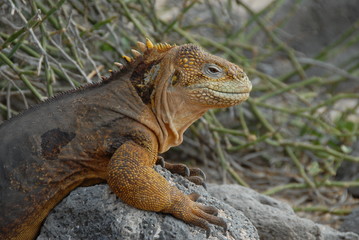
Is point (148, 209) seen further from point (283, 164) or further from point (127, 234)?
point (283, 164)

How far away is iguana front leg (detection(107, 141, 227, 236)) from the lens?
3.46 meters

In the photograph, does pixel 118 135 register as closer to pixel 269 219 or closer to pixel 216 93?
pixel 216 93

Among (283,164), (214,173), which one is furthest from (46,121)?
(283,164)

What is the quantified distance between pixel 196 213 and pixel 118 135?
2.45 feet

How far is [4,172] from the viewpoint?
3666 mm

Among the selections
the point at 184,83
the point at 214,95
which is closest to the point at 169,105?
the point at 184,83

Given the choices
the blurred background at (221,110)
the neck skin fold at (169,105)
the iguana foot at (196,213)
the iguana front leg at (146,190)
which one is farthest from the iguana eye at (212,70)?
the blurred background at (221,110)

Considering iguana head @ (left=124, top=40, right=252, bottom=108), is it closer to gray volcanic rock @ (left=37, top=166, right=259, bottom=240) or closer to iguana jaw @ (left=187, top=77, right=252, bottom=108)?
iguana jaw @ (left=187, top=77, right=252, bottom=108)

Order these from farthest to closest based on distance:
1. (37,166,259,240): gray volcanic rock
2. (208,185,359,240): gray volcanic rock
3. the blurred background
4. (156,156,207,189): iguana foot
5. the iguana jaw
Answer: the blurred background, (208,185,359,240): gray volcanic rock, (156,156,207,189): iguana foot, the iguana jaw, (37,166,259,240): gray volcanic rock

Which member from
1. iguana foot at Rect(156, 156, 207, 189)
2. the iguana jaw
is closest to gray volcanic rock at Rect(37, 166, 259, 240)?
iguana foot at Rect(156, 156, 207, 189)

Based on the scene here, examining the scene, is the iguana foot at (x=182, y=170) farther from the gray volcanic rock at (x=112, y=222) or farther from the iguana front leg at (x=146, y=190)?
the iguana front leg at (x=146, y=190)

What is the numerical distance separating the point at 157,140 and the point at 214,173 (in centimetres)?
384

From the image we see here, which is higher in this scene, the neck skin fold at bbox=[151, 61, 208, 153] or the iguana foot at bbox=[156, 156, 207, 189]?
the neck skin fold at bbox=[151, 61, 208, 153]

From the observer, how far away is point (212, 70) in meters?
3.86
